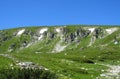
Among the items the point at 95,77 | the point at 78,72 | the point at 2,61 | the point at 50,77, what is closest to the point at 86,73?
the point at 78,72

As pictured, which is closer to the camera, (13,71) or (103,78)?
(13,71)

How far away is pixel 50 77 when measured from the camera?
24.4 metres

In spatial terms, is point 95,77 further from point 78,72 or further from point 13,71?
point 13,71

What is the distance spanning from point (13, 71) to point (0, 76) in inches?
39.3

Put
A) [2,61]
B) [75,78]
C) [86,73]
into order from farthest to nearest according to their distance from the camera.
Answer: [2,61]
[86,73]
[75,78]

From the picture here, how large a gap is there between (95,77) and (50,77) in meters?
38.2

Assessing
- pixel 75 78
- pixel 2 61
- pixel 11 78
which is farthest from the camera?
pixel 2 61

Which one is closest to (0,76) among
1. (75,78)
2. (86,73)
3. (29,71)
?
(29,71)

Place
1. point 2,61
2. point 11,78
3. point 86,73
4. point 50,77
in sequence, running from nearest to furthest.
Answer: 1. point 11,78
2. point 50,77
3. point 86,73
4. point 2,61

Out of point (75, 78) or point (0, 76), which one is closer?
point (0, 76)

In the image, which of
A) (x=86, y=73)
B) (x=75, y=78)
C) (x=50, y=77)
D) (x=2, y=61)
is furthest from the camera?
(x=2, y=61)

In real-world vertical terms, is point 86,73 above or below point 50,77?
below

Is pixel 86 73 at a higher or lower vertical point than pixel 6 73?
lower

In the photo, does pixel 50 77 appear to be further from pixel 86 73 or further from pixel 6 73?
pixel 86 73
